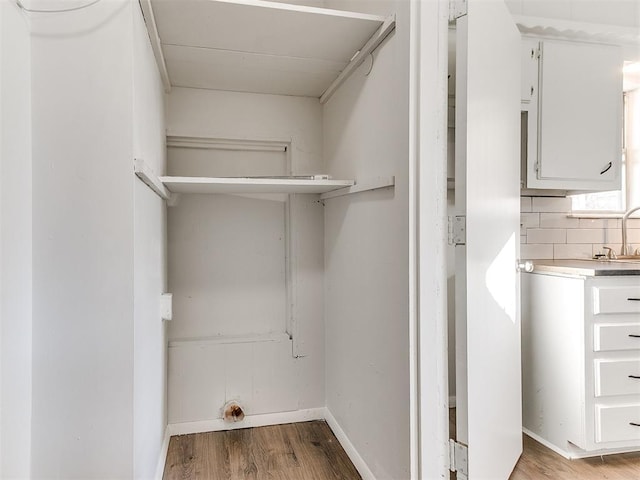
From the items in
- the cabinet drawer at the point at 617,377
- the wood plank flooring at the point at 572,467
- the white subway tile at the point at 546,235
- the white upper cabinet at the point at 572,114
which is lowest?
the wood plank flooring at the point at 572,467

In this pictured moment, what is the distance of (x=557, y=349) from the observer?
6.62 feet

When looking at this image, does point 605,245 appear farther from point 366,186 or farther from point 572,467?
point 366,186

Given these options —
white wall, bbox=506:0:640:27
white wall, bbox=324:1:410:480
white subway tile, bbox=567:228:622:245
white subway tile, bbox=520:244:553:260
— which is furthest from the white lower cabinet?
white wall, bbox=506:0:640:27

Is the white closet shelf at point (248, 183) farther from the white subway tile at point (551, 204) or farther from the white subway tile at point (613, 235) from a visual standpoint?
the white subway tile at point (613, 235)

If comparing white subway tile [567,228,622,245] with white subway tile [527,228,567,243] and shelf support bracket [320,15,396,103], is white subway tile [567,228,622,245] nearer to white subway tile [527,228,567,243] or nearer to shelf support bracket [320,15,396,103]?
white subway tile [527,228,567,243]

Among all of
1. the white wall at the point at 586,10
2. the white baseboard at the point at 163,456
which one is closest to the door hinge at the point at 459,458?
the white baseboard at the point at 163,456

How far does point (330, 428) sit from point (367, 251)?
111 cm

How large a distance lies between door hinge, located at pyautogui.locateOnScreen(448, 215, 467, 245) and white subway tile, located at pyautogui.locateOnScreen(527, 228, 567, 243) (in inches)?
53.9

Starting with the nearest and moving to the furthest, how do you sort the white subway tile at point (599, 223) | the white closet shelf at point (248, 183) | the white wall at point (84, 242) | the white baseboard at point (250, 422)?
the white wall at point (84, 242) < the white closet shelf at point (248, 183) < the white baseboard at point (250, 422) < the white subway tile at point (599, 223)

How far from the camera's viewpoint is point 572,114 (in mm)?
2320

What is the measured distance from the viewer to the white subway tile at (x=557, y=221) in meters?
2.62

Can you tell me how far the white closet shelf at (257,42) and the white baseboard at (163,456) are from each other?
68.2 inches

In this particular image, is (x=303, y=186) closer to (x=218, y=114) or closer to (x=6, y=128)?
(x=218, y=114)

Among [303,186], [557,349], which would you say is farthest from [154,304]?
[557,349]
